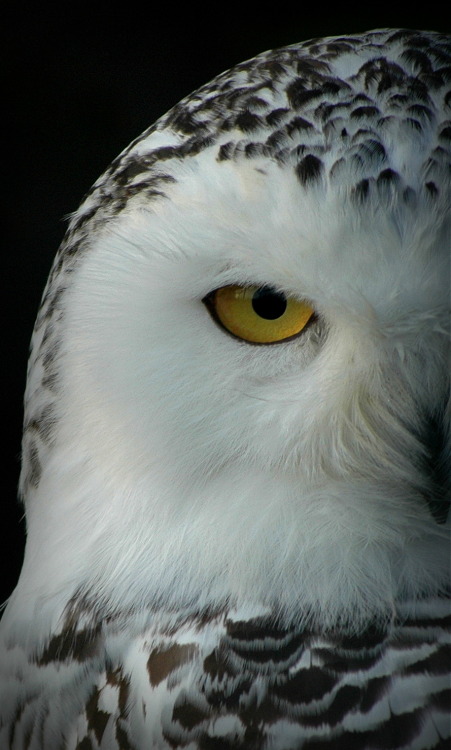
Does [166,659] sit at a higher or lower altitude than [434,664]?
higher

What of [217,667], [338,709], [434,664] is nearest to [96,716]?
[217,667]

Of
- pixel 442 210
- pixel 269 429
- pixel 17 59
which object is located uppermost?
pixel 17 59

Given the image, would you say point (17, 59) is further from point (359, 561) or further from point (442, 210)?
point (359, 561)

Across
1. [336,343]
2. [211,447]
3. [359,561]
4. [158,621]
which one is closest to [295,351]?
[336,343]

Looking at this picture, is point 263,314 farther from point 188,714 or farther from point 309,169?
point 188,714

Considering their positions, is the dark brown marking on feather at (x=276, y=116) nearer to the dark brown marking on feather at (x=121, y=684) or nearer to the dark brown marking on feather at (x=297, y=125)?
the dark brown marking on feather at (x=297, y=125)

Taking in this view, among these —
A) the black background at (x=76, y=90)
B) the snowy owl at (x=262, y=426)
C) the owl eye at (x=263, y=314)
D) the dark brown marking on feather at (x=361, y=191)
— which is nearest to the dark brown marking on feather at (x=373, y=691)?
the snowy owl at (x=262, y=426)
